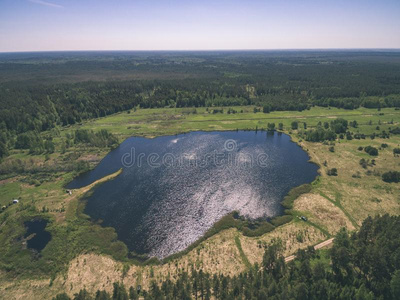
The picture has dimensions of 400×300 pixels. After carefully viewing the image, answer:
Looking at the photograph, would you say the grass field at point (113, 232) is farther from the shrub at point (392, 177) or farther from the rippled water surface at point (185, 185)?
the rippled water surface at point (185, 185)

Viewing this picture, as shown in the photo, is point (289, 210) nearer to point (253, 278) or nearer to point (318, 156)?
point (253, 278)

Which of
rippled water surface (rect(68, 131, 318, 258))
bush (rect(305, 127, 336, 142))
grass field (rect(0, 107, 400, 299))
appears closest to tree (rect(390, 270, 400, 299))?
grass field (rect(0, 107, 400, 299))

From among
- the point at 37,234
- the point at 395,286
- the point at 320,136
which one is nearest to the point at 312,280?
the point at 395,286

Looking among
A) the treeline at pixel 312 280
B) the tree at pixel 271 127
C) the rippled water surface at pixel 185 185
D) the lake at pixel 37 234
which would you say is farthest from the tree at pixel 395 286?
the tree at pixel 271 127

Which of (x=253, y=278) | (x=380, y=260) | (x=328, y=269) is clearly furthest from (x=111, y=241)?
(x=380, y=260)

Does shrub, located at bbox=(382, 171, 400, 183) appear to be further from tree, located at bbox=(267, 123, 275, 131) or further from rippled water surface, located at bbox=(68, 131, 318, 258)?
tree, located at bbox=(267, 123, 275, 131)
